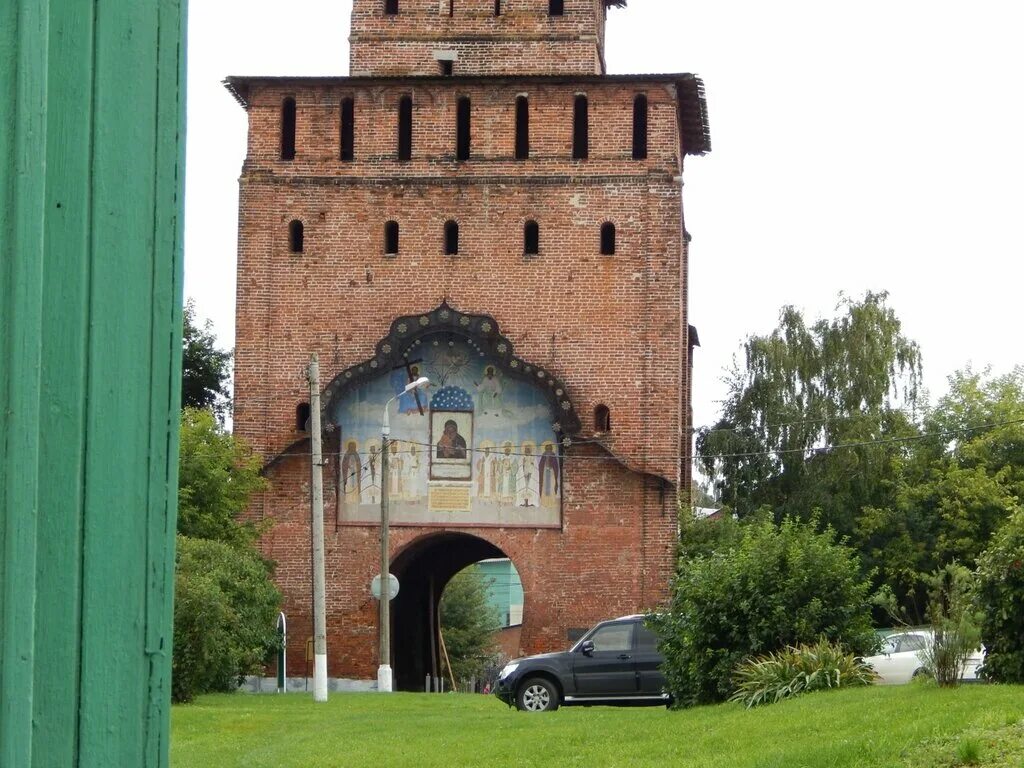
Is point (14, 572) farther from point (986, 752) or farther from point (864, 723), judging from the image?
point (864, 723)

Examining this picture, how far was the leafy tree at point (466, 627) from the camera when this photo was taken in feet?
203

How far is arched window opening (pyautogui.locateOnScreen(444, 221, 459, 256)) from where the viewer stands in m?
33.2

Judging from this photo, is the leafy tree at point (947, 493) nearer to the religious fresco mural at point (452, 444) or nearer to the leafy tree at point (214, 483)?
the religious fresco mural at point (452, 444)

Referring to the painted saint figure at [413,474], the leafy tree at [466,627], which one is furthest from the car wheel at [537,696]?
the leafy tree at [466,627]

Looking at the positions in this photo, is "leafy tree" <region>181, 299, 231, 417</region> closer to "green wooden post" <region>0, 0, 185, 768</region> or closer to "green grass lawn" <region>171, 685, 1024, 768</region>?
"green grass lawn" <region>171, 685, 1024, 768</region>

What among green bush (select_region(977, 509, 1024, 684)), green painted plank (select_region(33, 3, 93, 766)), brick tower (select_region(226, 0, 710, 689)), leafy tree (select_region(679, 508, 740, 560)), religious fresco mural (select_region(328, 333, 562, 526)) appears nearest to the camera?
green painted plank (select_region(33, 3, 93, 766))

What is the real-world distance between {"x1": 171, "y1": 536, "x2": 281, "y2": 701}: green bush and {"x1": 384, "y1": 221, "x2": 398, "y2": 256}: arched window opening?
6730 millimetres

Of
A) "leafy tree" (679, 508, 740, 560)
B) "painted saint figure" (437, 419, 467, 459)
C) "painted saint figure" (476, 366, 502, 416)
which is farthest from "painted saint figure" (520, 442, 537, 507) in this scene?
"leafy tree" (679, 508, 740, 560)

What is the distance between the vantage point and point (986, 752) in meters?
9.95

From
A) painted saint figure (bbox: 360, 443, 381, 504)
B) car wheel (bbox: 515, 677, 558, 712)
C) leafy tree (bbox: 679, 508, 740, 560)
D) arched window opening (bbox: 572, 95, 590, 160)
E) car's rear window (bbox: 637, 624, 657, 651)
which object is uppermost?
arched window opening (bbox: 572, 95, 590, 160)

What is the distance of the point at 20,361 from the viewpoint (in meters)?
2.19

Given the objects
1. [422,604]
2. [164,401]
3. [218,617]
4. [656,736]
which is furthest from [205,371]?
[164,401]

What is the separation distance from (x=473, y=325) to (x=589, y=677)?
11394mm

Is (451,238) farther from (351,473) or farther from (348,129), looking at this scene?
(351,473)
